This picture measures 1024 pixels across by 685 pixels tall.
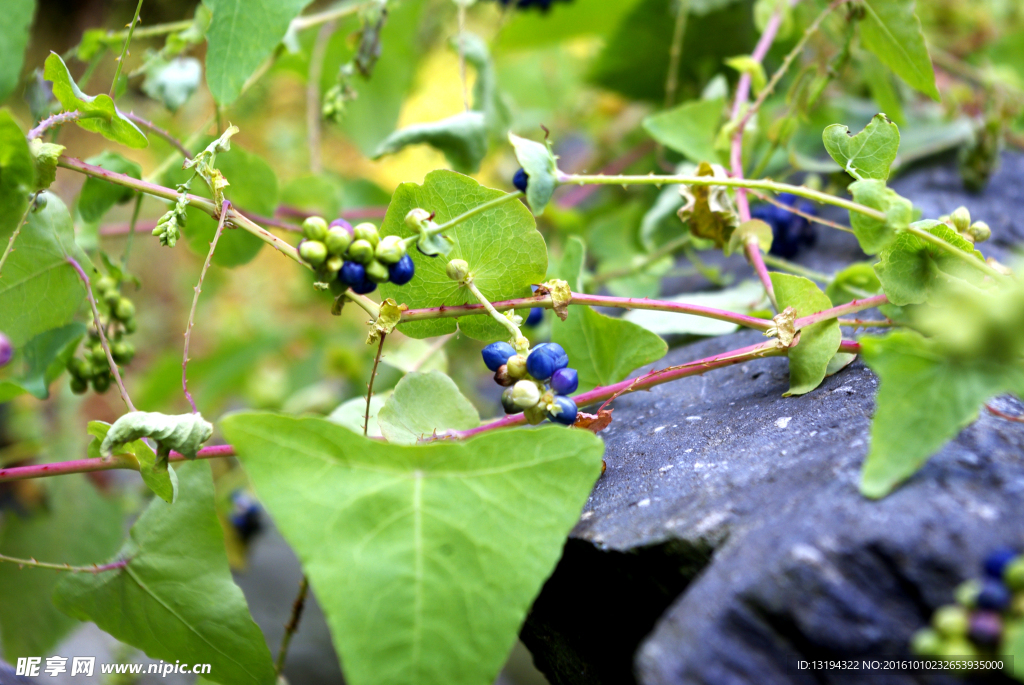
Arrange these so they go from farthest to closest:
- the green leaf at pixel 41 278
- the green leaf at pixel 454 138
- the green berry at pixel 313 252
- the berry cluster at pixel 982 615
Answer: the green leaf at pixel 454 138 < the green leaf at pixel 41 278 < the green berry at pixel 313 252 < the berry cluster at pixel 982 615

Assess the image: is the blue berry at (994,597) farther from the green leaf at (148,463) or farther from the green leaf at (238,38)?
the green leaf at (238,38)

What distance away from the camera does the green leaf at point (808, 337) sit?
40 centimetres

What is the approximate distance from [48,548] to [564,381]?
0.67m

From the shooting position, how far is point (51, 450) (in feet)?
2.89

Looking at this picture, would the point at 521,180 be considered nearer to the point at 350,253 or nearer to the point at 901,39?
the point at 350,253

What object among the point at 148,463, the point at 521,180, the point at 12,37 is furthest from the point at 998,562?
the point at 12,37

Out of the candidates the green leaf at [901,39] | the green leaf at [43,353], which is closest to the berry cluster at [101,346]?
the green leaf at [43,353]

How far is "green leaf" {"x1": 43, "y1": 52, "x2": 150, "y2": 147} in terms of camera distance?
0.39 meters

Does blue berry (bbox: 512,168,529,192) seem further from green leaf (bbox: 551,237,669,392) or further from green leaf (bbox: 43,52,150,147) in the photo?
green leaf (bbox: 43,52,150,147)

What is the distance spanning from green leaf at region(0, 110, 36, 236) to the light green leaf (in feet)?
0.47

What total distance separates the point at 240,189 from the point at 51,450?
1.72 feet

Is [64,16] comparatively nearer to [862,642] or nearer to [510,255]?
[510,255]

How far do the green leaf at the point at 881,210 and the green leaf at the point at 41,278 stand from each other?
1.60 feet

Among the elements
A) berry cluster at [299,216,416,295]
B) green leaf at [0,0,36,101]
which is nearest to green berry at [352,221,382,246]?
berry cluster at [299,216,416,295]
